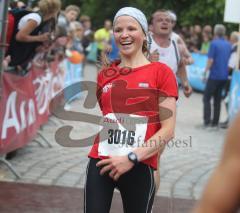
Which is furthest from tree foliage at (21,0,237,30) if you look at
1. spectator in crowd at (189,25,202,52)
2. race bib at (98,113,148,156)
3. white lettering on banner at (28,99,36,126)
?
race bib at (98,113,148,156)

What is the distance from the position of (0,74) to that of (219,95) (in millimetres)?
7343

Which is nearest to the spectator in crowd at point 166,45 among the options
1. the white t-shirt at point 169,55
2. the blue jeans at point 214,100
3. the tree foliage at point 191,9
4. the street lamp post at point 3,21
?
the white t-shirt at point 169,55

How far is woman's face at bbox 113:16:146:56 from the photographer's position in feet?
12.1


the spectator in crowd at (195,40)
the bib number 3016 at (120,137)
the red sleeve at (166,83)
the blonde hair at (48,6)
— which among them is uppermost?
the red sleeve at (166,83)

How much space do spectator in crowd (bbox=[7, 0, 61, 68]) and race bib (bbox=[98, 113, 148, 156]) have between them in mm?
4151

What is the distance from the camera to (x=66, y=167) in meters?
7.56

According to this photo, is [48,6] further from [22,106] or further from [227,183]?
[227,183]

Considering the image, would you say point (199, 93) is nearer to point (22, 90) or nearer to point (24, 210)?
point (22, 90)

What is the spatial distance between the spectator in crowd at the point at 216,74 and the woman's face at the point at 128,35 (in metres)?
8.74

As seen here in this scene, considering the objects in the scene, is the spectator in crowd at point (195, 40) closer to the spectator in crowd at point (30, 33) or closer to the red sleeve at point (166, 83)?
the spectator in crowd at point (30, 33)

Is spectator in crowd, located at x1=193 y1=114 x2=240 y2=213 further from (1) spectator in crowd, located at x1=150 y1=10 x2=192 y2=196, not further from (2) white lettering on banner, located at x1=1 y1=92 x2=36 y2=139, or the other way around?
(2) white lettering on banner, located at x1=1 y1=92 x2=36 y2=139

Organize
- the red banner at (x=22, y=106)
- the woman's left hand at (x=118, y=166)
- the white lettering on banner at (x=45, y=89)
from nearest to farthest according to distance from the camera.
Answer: the woman's left hand at (x=118, y=166) < the red banner at (x=22, y=106) < the white lettering on banner at (x=45, y=89)

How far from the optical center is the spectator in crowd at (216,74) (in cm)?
1228

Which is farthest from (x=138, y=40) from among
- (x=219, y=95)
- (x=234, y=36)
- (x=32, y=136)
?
(x=234, y=36)
